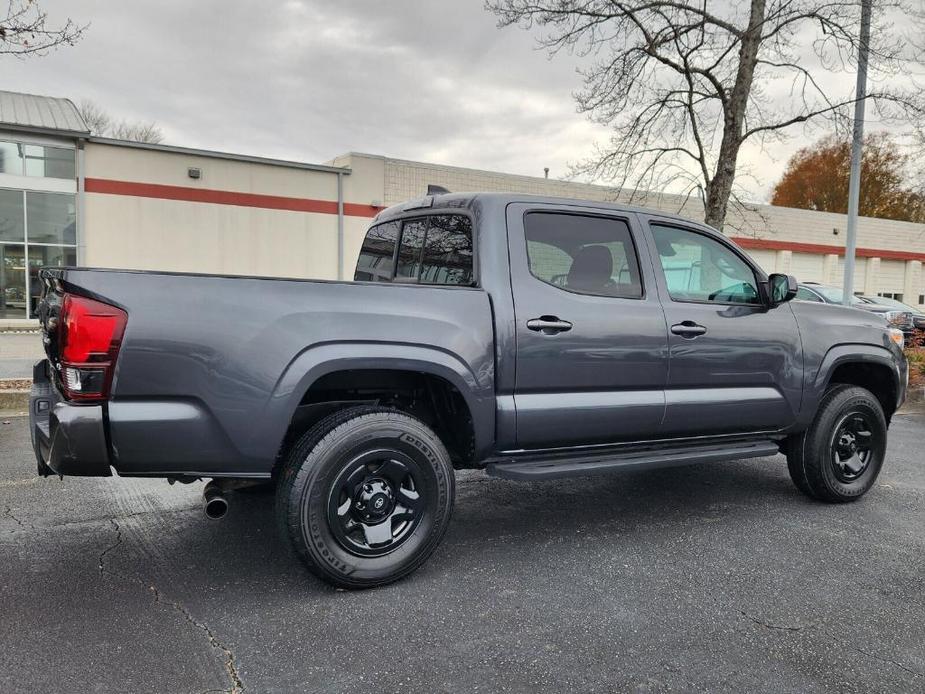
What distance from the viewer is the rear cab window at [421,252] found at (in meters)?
3.68

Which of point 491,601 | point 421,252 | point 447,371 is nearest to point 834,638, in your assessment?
point 491,601

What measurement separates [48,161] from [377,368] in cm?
1813

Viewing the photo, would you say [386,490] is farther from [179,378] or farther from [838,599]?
[838,599]

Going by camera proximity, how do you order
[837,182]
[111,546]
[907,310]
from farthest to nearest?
[837,182] < [907,310] < [111,546]

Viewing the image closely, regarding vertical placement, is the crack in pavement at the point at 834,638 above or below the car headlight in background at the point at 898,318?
below

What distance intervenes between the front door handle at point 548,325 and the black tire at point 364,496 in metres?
0.76

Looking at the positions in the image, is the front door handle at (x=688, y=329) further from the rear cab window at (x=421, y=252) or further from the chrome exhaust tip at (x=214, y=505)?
the chrome exhaust tip at (x=214, y=505)

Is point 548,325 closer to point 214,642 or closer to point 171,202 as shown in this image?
point 214,642

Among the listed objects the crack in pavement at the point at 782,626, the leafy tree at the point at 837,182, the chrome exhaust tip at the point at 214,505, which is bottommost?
the crack in pavement at the point at 782,626

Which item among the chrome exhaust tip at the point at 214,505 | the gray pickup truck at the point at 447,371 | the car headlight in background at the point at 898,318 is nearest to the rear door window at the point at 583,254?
the gray pickup truck at the point at 447,371

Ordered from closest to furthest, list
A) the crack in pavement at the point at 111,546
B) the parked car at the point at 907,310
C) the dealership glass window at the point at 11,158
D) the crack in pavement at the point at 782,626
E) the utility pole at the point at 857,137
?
the crack in pavement at the point at 782,626, the crack in pavement at the point at 111,546, the utility pole at the point at 857,137, the parked car at the point at 907,310, the dealership glass window at the point at 11,158

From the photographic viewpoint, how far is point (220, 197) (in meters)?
18.9

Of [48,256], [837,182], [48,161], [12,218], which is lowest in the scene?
[48,256]

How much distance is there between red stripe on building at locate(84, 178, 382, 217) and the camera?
17734mm
